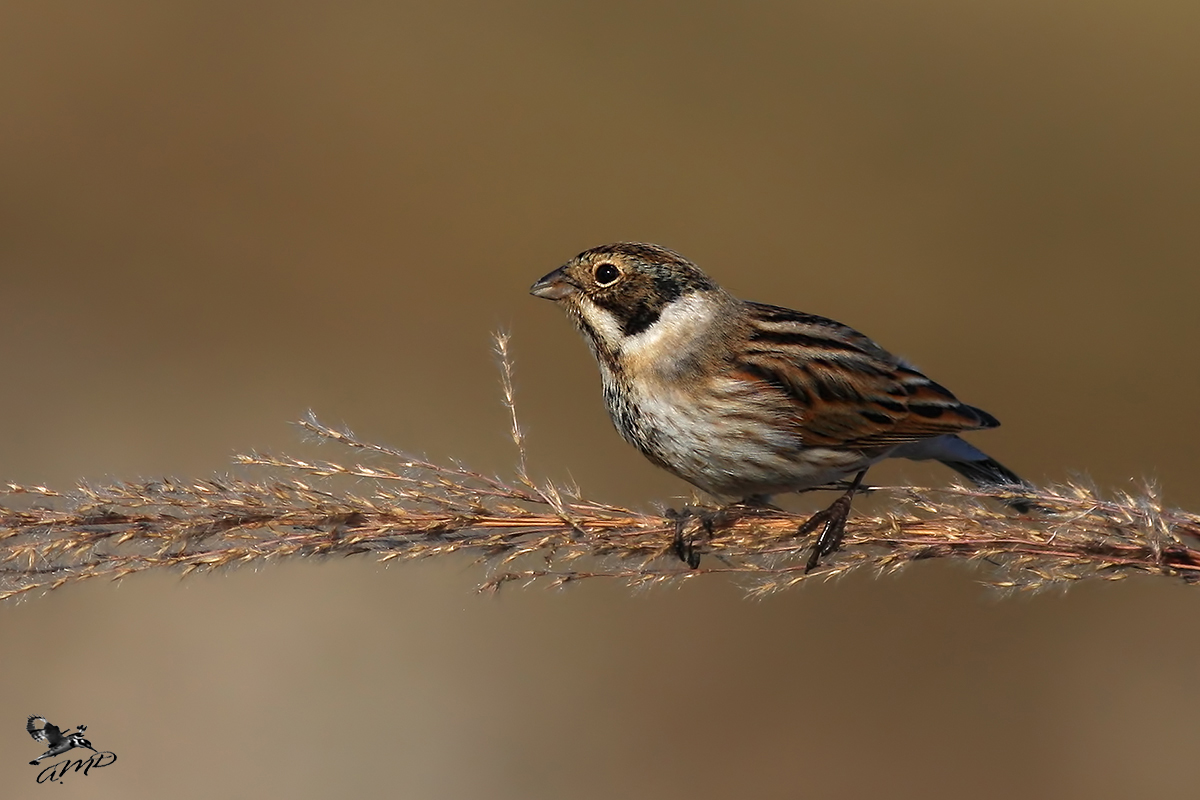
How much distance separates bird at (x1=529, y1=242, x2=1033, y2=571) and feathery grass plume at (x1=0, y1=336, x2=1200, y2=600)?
0.70 m

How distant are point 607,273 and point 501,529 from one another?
1.20 m

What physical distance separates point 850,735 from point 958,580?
117 centimetres

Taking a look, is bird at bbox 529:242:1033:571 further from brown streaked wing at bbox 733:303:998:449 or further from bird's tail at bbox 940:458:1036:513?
bird's tail at bbox 940:458:1036:513

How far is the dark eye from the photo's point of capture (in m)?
3.55

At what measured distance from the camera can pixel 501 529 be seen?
258cm

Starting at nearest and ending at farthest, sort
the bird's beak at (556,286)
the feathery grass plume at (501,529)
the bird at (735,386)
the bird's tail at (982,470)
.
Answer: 1. the feathery grass plume at (501,529)
2. the bird at (735,386)
3. the bird's beak at (556,286)
4. the bird's tail at (982,470)

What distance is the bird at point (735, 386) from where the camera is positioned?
3.36 m

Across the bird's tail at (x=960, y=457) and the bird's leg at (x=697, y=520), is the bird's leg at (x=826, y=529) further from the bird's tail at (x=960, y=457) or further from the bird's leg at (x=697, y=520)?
the bird's tail at (x=960, y=457)

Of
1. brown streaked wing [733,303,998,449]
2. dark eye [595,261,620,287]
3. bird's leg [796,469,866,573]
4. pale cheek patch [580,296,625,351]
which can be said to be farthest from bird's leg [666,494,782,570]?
dark eye [595,261,620,287]

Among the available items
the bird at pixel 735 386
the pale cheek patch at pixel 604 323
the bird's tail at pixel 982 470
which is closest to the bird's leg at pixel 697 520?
the bird at pixel 735 386

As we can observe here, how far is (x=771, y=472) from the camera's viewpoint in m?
3.37

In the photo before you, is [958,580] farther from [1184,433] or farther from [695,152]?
[695,152]

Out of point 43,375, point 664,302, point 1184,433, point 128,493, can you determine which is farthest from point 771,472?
point 43,375

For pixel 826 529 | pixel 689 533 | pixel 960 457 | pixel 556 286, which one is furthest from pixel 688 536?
pixel 960 457
